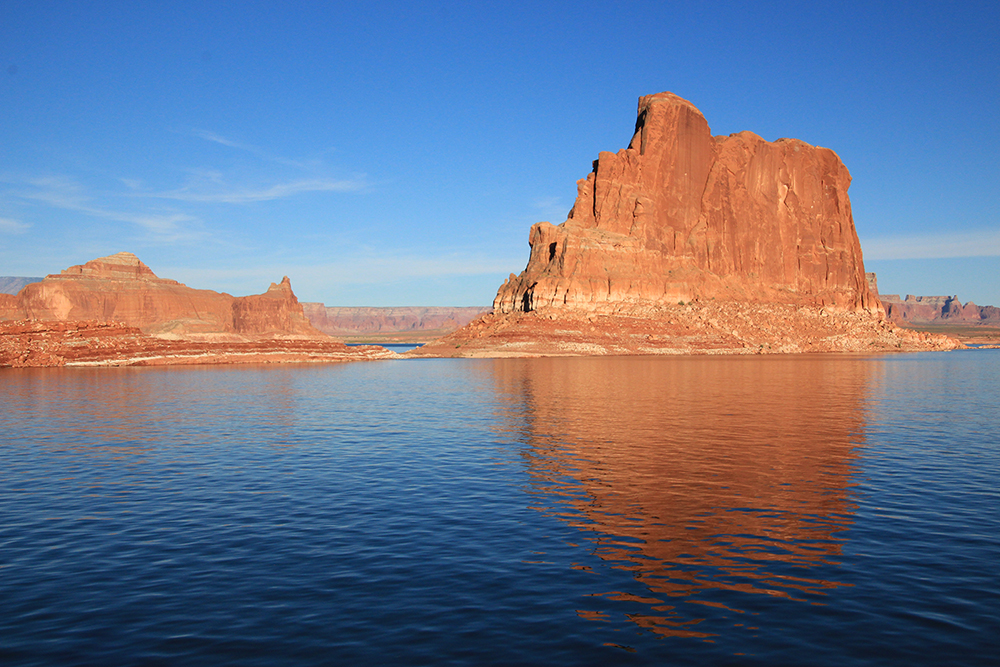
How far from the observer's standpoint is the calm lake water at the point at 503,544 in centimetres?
950

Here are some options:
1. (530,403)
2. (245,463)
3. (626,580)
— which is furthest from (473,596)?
(530,403)

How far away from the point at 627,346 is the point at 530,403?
82604 mm

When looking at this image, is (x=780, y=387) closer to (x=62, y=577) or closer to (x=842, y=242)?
(x=62, y=577)

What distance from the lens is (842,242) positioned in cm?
17188

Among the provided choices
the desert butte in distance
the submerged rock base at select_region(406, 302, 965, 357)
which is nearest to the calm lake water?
the desert butte in distance

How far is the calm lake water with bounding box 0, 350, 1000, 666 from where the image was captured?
9.50m

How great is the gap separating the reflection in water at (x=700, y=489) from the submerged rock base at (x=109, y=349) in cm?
6583

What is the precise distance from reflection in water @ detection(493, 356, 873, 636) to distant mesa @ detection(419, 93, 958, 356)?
7985 cm

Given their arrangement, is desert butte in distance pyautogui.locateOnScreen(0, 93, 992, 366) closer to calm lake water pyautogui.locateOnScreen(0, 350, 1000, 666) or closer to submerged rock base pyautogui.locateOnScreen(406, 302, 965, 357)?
submerged rock base pyautogui.locateOnScreen(406, 302, 965, 357)

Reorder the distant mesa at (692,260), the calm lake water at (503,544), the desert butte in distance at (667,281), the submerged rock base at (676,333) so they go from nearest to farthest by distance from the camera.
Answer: the calm lake water at (503,544)
the desert butte in distance at (667,281)
the submerged rock base at (676,333)
the distant mesa at (692,260)

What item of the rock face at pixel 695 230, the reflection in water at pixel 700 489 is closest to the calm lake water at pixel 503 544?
the reflection in water at pixel 700 489

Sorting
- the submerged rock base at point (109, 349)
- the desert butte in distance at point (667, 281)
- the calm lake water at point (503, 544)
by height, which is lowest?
the calm lake water at point (503, 544)

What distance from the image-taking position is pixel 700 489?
1811 cm

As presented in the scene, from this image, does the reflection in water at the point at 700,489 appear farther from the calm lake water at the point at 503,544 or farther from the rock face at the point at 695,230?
the rock face at the point at 695,230
